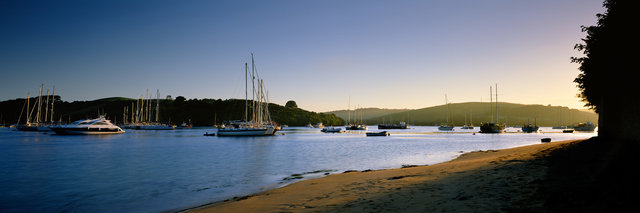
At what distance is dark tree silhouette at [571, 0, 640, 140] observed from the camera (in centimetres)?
1650

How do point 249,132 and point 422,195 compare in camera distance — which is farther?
point 249,132

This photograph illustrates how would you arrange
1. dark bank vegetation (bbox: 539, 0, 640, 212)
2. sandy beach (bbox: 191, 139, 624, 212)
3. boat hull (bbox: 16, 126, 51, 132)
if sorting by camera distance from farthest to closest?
1. boat hull (bbox: 16, 126, 51, 132)
2. sandy beach (bbox: 191, 139, 624, 212)
3. dark bank vegetation (bbox: 539, 0, 640, 212)

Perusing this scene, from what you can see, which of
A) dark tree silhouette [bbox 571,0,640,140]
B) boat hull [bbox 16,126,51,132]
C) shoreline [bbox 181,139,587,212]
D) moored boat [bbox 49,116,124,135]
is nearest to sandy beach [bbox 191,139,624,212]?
shoreline [bbox 181,139,587,212]

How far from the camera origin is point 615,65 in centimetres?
1841

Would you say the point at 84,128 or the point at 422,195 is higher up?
the point at 84,128

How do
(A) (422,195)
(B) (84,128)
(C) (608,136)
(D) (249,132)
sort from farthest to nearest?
(B) (84,128), (D) (249,132), (C) (608,136), (A) (422,195)

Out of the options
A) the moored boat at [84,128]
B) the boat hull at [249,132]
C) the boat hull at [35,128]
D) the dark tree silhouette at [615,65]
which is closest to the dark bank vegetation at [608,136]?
the dark tree silhouette at [615,65]

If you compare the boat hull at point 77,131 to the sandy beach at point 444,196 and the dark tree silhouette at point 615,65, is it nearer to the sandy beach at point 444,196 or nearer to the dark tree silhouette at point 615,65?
the sandy beach at point 444,196

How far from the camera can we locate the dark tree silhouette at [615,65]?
54.1 feet

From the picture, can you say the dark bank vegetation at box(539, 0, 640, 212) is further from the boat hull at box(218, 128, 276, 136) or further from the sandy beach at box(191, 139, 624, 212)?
the boat hull at box(218, 128, 276, 136)

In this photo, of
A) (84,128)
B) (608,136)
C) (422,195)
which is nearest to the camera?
(422,195)

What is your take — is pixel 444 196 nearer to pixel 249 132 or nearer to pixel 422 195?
pixel 422 195

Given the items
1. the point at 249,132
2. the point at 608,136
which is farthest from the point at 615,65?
the point at 249,132

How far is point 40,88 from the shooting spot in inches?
3952
